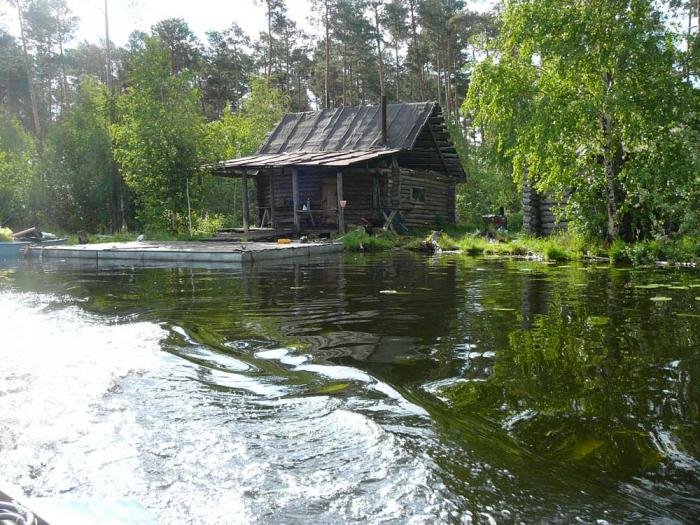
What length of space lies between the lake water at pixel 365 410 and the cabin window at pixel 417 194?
18.2 metres

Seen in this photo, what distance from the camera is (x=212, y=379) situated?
469 centimetres

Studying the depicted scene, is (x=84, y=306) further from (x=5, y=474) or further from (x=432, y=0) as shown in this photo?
(x=432, y=0)

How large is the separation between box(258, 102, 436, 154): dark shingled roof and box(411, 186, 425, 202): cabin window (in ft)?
8.10

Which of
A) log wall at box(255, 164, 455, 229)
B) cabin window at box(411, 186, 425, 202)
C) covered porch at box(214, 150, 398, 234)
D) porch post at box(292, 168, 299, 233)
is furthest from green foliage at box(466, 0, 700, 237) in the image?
cabin window at box(411, 186, 425, 202)

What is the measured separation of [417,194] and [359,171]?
11.0ft

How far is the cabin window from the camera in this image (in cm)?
2604

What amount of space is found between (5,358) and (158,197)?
19.1m

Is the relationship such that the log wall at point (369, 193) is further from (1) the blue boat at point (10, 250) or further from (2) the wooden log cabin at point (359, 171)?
(1) the blue boat at point (10, 250)

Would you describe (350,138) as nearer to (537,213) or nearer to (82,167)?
(537,213)

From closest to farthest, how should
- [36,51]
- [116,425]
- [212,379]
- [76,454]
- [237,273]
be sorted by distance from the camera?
[76,454] < [116,425] < [212,379] < [237,273] < [36,51]

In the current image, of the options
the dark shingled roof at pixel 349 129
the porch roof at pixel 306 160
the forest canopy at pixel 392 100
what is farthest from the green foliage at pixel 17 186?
the dark shingled roof at pixel 349 129

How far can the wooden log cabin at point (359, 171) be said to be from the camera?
23.9 metres

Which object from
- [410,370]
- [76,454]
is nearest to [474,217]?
[410,370]

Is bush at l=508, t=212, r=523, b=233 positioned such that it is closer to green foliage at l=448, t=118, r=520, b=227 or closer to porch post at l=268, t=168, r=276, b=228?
green foliage at l=448, t=118, r=520, b=227
